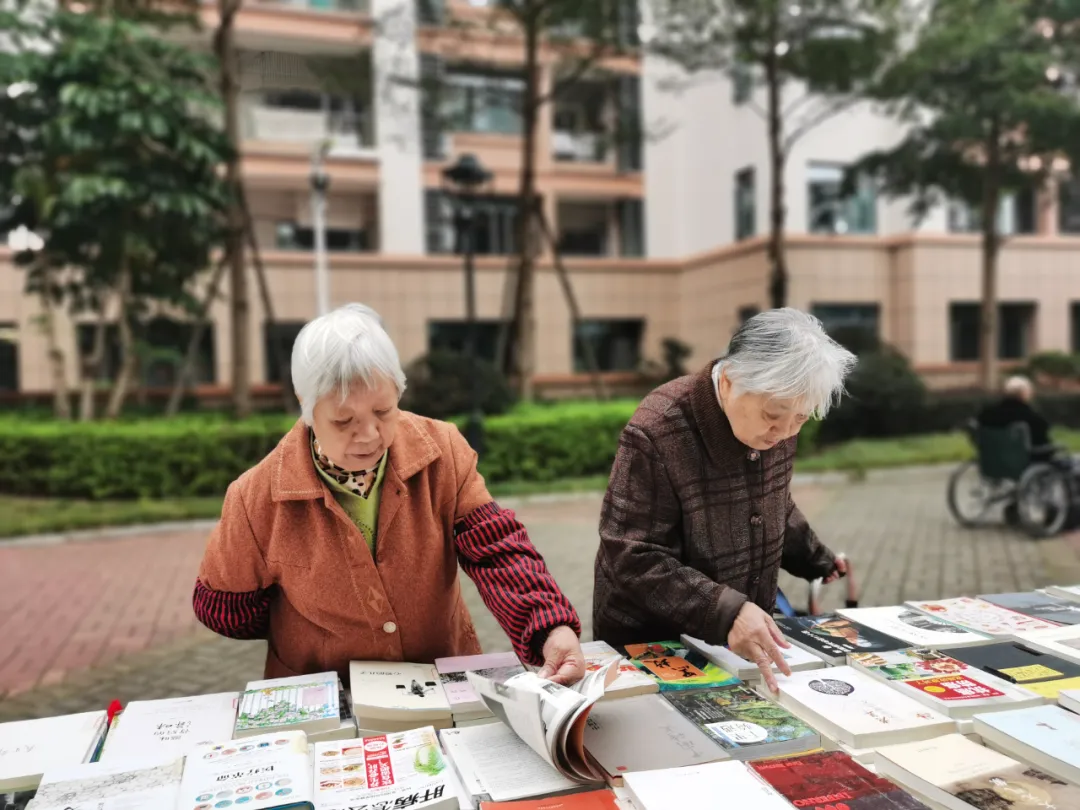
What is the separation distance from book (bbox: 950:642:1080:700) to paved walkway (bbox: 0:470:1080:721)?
3317mm

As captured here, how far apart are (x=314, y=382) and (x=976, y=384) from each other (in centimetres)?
1877

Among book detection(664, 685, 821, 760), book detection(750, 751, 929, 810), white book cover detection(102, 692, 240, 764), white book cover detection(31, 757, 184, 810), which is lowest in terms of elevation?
white book cover detection(102, 692, 240, 764)

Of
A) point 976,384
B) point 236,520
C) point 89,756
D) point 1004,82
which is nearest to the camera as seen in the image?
point 89,756

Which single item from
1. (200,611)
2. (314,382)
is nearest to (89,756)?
(200,611)

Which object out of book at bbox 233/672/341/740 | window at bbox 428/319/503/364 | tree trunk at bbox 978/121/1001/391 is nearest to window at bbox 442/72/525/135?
window at bbox 428/319/503/364

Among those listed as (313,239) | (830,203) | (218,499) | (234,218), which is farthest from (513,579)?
(313,239)

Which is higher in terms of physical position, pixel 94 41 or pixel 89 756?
pixel 94 41

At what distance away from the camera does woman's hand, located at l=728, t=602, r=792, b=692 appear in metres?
1.81

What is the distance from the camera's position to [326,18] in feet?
59.6

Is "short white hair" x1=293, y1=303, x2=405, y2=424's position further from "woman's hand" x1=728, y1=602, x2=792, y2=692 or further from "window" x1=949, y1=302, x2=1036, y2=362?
"window" x1=949, y1=302, x2=1036, y2=362

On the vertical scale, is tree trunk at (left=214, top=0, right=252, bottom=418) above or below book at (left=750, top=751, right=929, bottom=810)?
above

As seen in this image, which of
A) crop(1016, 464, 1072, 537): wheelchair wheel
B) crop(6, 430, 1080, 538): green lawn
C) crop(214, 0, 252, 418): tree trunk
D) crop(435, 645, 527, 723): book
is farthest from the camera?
crop(214, 0, 252, 418): tree trunk

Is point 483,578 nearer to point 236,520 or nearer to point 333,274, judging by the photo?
point 236,520

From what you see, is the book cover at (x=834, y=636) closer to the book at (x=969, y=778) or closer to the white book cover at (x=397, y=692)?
the book at (x=969, y=778)
